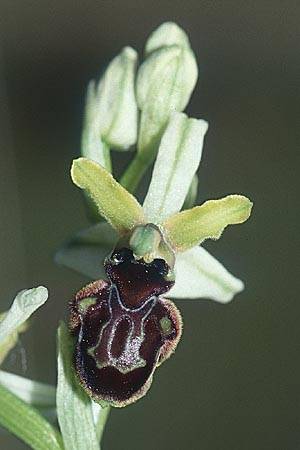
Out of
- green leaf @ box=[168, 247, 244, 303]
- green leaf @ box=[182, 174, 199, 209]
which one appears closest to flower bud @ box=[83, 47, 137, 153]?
green leaf @ box=[182, 174, 199, 209]

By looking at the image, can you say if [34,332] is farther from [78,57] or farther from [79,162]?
[79,162]

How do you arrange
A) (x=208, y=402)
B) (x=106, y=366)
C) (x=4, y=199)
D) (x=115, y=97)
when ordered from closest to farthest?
(x=106, y=366)
(x=115, y=97)
(x=208, y=402)
(x=4, y=199)

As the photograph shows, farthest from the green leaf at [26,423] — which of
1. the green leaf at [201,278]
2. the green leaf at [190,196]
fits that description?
the green leaf at [190,196]

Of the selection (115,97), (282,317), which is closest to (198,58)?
(282,317)

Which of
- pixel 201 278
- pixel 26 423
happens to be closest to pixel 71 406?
pixel 26 423

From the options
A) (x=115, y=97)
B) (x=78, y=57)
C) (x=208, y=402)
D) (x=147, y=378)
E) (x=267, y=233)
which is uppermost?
(x=115, y=97)

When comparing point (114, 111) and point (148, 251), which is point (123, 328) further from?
point (114, 111)
